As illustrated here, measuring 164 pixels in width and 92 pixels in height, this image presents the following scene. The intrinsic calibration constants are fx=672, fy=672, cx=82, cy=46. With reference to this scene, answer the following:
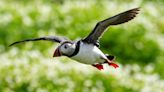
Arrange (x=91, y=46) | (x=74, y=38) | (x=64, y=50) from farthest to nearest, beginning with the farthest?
(x=74, y=38), (x=91, y=46), (x=64, y=50)

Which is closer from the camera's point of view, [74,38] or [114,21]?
[114,21]

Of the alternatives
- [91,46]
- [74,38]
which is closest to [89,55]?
[91,46]

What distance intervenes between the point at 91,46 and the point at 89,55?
11 centimetres

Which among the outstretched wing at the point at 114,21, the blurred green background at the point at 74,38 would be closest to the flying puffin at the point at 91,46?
the outstretched wing at the point at 114,21

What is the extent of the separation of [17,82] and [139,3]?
16.7 feet

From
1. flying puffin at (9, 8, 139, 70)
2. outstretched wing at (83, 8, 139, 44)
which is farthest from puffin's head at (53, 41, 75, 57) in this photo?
outstretched wing at (83, 8, 139, 44)

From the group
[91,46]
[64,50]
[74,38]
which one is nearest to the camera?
[64,50]

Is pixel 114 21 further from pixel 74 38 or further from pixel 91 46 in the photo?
pixel 74 38

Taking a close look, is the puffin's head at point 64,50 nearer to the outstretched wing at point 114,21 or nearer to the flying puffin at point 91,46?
the flying puffin at point 91,46

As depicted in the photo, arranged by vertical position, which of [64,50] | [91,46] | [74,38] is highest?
[74,38]

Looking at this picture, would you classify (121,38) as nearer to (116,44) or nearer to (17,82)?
(116,44)

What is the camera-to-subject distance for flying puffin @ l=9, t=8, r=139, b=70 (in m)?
2.66

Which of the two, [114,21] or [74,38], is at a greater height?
[74,38]

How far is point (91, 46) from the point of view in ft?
9.20
